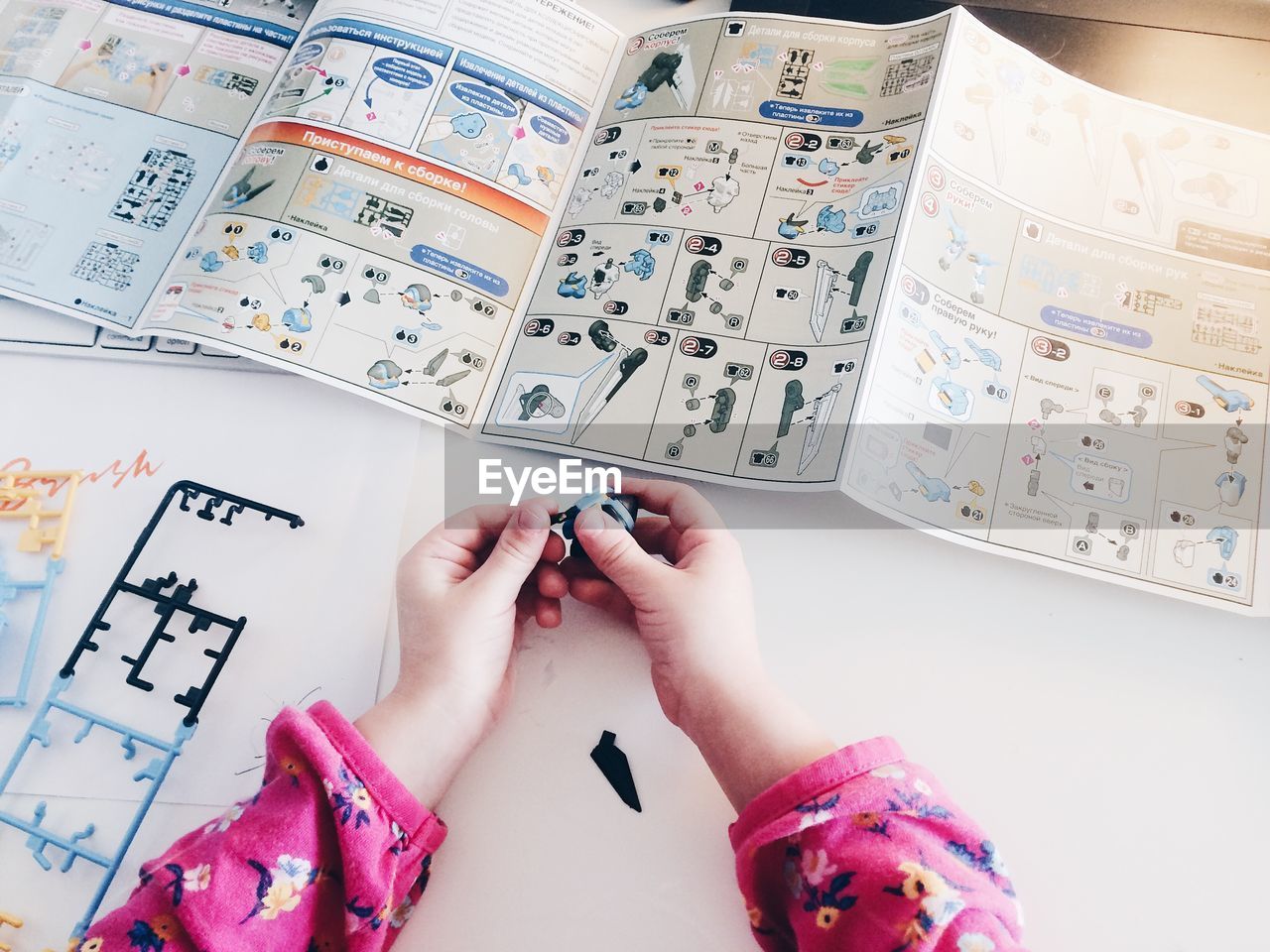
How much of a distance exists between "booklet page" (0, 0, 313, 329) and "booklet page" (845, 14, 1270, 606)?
488 mm

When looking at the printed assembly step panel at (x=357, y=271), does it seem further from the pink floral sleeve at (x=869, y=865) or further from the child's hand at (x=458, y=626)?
the pink floral sleeve at (x=869, y=865)

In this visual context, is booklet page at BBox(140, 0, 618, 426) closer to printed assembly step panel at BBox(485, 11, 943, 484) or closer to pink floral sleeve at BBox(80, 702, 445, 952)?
printed assembly step panel at BBox(485, 11, 943, 484)

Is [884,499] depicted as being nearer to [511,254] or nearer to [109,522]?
[511,254]

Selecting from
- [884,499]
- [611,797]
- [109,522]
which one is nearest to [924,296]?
[884,499]

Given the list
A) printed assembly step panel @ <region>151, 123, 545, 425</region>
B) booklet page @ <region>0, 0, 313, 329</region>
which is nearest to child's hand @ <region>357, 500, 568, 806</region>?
printed assembly step panel @ <region>151, 123, 545, 425</region>

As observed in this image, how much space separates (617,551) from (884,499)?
0.16m

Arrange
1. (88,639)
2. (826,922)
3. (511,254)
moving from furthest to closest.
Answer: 1. (511,254)
2. (88,639)
3. (826,922)

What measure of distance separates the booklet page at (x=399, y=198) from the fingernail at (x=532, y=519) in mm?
109

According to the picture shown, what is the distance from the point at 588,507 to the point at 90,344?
0.36m

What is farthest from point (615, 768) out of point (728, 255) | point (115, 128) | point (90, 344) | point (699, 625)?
point (115, 128)

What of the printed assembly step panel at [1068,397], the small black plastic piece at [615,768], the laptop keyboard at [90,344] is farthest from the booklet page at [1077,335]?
the laptop keyboard at [90,344]

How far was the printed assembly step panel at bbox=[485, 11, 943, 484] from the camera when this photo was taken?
0.57m

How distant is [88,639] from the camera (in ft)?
1.67

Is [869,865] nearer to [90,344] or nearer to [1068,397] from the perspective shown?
[1068,397]
